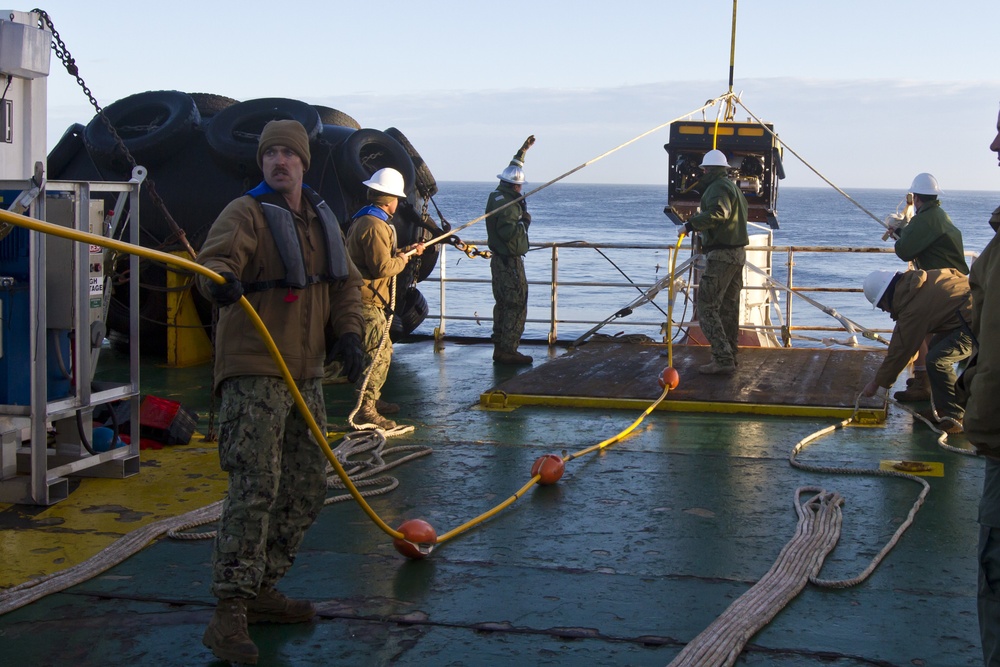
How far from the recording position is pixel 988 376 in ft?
9.38

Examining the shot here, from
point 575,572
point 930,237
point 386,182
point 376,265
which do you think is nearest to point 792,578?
point 575,572

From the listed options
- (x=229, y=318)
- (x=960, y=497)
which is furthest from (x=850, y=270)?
(x=229, y=318)

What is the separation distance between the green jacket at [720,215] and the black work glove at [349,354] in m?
5.50

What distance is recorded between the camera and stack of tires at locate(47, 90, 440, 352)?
10.0 meters

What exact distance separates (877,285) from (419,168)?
5270 millimetres

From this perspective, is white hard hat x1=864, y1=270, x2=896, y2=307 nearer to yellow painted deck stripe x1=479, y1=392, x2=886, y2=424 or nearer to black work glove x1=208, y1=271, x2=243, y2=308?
yellow painted deck stripe x1=479, y1=392, x2=886, y2=424

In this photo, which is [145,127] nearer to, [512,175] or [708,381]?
[512,175]

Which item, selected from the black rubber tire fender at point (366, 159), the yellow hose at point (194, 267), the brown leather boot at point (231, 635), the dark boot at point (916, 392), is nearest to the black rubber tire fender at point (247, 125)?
Answer: the black rubber tire fender at point (366, 159)

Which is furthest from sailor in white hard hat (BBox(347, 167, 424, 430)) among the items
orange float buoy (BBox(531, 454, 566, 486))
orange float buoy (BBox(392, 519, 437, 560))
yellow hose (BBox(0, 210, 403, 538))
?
yellow hose (BBox(0, 210, 403, 538))

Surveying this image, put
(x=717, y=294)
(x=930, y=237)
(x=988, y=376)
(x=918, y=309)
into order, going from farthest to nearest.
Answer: (x=717, y=294), (x=930, y=237), (x=918, y=309), (x=988, y=376)

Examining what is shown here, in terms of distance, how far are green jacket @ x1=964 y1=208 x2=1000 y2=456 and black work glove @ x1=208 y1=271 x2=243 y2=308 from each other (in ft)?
7.30

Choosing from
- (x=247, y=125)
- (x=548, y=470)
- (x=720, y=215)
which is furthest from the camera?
(x=247, y=125)

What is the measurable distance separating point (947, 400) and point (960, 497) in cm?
186

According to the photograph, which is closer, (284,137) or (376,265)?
(284,137)
